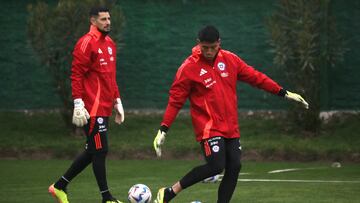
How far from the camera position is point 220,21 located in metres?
22.4

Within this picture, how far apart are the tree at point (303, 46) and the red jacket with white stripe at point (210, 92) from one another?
30.3ft

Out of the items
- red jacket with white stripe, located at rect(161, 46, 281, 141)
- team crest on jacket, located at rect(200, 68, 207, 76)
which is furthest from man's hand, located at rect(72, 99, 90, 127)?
team crest on jacket, located at rect(200, 68, 207, 76)

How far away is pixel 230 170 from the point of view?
36.9ft

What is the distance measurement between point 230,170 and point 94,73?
2.36 metres

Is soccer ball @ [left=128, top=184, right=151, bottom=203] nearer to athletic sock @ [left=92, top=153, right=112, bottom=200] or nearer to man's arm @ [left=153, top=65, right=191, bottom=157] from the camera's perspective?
athletic sock @ [left=92, top=153, right=112, bottom=200]

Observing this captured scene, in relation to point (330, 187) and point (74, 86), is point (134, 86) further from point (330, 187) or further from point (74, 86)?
point (74, 86)

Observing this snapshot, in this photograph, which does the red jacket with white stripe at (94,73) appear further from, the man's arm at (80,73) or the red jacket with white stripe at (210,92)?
the red jacket with white stripe at (210,92)

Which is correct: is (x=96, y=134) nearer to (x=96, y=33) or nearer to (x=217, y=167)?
(x=96, y=33)

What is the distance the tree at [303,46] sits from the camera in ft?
66.9

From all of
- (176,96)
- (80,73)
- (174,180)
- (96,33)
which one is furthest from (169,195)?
(174,180)

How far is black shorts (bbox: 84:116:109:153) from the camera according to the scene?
12492 mm

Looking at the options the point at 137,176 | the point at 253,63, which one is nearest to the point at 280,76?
the point at 253,63

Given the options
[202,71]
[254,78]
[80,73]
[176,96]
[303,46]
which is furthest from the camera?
[303,46]

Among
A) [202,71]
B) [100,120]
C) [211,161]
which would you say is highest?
[202,71]
